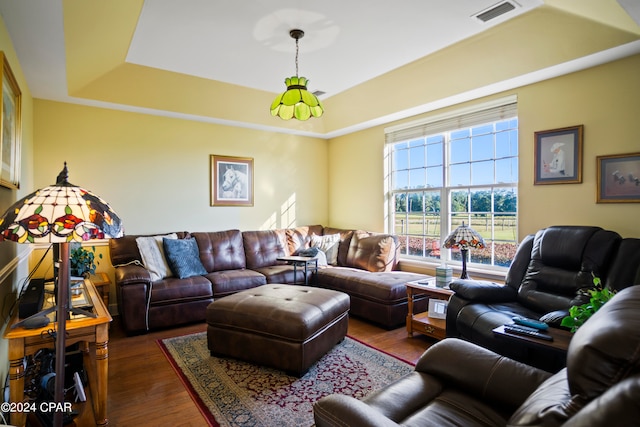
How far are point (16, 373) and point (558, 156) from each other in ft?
13.9

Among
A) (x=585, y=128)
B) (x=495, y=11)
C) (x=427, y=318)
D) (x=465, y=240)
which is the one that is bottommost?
(x=427, y=318)

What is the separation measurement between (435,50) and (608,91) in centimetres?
152

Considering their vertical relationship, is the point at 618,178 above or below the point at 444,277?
above

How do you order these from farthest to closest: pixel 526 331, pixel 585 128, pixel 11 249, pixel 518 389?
pixel 585 128, pixel 11 249, pixel 526 331, pixel 518 389

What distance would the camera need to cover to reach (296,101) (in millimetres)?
2770

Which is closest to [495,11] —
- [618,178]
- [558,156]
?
[558,156]

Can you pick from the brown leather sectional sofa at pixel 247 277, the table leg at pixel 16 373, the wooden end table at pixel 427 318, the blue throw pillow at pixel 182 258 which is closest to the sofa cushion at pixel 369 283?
the brown leather sectional sofa at pixel 247 277

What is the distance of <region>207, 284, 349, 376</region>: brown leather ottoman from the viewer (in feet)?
8.46

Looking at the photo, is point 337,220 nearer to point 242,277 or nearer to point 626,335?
point 242,277

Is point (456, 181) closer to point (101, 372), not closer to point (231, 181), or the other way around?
point (231, 181)

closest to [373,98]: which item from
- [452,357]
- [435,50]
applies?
[435,50]

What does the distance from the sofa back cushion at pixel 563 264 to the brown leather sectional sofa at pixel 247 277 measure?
4.15ft

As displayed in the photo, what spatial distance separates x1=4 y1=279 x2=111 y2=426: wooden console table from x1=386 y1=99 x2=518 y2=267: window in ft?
11.9

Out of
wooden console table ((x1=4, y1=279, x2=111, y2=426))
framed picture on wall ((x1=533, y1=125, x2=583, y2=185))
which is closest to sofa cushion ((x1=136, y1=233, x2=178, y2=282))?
wooden console table ((x1=4, y1=279, x2=111, y2=426))
